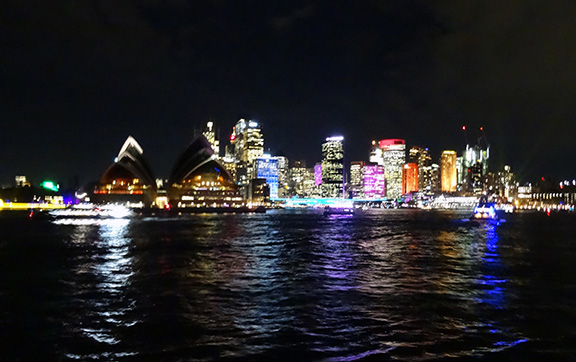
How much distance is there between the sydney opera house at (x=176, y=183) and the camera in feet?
443

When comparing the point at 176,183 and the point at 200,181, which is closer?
the point at 176,183

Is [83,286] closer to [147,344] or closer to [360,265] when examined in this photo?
[147,344]

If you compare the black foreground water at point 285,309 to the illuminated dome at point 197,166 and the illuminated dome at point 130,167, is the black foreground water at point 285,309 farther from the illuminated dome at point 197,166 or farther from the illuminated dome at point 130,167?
the illuminated dome at point 130,167

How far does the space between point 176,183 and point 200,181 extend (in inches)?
274

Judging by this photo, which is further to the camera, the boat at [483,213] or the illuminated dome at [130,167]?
the illuminated dome at [130,167]

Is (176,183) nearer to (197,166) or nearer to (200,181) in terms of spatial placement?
(200,181)

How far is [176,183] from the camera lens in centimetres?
13762

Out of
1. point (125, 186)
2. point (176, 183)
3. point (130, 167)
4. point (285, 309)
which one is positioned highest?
point (130, 167)

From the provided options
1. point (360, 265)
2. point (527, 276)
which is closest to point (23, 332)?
point (360, 265)

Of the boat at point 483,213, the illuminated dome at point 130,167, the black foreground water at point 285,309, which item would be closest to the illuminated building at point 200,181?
the illuminated dome at point 130,167

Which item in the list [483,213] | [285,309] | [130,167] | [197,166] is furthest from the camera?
[130,167]

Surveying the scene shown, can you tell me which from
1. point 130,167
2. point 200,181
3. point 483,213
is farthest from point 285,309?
point 130,167

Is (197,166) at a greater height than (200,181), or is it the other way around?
(197,166)

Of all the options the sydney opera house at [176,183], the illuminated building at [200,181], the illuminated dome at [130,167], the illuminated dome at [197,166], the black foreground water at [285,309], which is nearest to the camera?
the black foreground water at [285,309]
